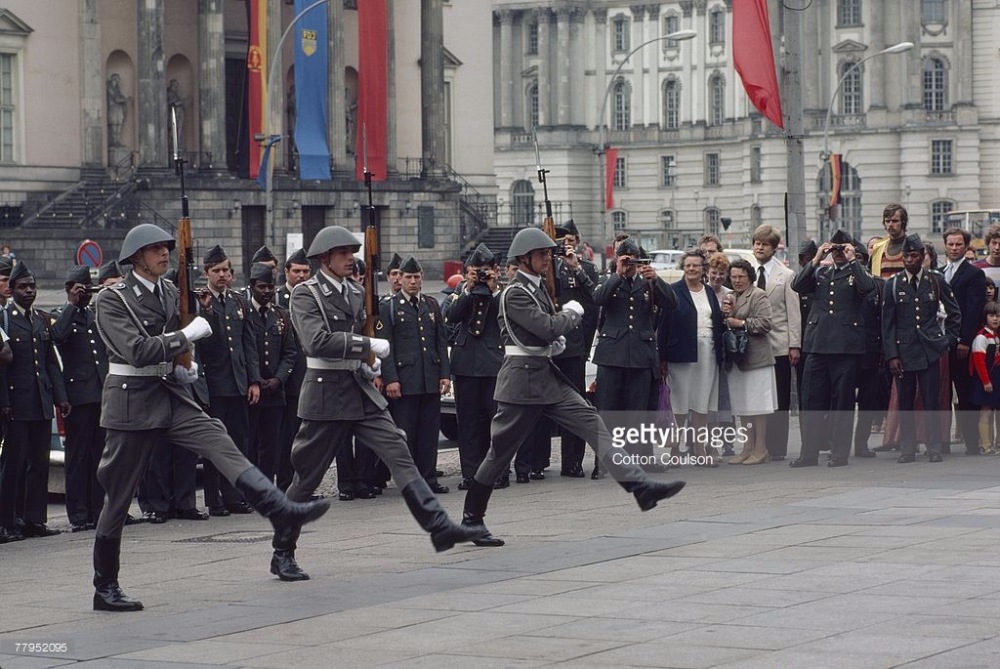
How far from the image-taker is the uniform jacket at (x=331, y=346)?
11438 millimetres

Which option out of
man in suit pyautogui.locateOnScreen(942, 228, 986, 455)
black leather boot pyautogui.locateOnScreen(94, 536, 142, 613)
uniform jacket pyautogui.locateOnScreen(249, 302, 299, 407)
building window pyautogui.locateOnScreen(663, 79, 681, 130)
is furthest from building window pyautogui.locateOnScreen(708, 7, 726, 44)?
black leather boot pyautogui.locateOnScreen(94, 536, 142, 613)

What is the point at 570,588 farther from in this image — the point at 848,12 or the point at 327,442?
the point at 848,12

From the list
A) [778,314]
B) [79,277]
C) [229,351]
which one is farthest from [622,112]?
[79,277]

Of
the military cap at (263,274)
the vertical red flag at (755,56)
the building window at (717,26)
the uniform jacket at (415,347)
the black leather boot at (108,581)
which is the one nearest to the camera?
the black leather boot at (108,581)

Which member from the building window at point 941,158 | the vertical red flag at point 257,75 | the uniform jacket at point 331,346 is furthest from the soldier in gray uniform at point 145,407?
the building window at point 941,158

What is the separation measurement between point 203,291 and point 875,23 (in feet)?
308

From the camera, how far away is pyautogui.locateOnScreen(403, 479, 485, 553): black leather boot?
1102 cm

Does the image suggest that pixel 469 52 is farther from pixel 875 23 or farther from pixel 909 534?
pixel 909 534

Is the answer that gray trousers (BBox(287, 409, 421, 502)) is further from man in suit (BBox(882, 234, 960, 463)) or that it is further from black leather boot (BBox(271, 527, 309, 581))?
man in suit (BBox(882, 234, 960, 463))

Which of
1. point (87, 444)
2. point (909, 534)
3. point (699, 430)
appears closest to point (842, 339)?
point (699, 430)

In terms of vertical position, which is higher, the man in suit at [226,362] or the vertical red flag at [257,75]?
the vertical red flag at [257,75]

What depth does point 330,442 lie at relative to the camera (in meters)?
11.6

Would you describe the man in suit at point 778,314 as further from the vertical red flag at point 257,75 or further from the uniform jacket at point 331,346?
the vertical red flag at point 257,75

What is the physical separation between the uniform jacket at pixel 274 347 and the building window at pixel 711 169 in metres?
100
